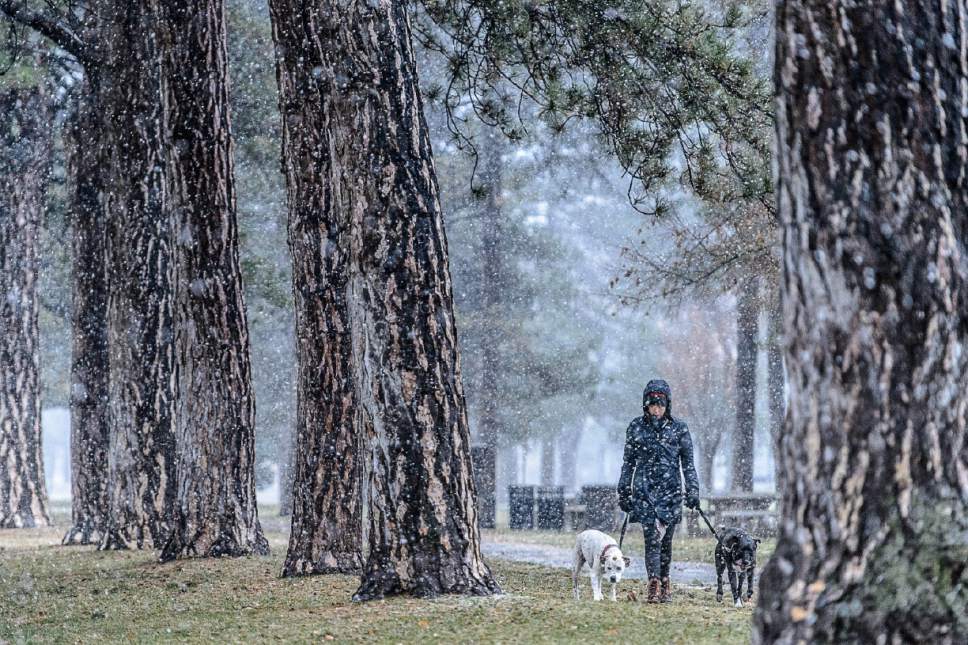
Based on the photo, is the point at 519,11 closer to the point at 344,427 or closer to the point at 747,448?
the point at 344,427

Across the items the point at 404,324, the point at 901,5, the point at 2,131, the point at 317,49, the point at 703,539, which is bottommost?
the point at 703,539

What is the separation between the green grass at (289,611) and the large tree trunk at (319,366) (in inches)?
23.6

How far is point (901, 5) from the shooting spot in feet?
14.7

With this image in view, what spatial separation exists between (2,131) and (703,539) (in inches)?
645

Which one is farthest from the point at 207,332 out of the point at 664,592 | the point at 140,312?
the point at 664,592

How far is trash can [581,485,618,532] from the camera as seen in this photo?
976 inches

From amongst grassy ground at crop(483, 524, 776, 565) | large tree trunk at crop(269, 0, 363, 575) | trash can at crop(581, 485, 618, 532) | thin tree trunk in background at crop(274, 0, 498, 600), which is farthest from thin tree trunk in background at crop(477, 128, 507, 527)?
thin tree trunk in background at crop(274, 0, 498, 600)

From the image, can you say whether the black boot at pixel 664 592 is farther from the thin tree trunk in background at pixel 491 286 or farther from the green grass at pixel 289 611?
the thin tree trunk in background at pixel 491 286

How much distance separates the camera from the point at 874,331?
4.31 meters

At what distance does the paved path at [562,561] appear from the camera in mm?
13930

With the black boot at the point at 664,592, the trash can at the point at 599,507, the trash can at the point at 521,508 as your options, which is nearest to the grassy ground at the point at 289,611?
the black boot at the point at 664,592

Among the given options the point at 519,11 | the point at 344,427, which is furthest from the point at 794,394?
the point at 519,11

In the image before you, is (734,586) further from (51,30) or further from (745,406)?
(745,406)

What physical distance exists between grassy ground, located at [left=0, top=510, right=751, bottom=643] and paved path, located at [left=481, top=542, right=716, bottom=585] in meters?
1.53
